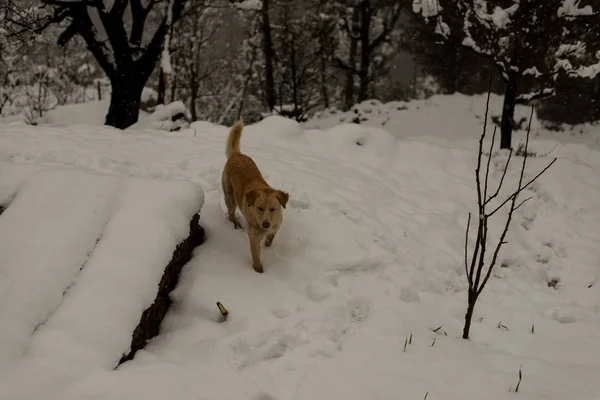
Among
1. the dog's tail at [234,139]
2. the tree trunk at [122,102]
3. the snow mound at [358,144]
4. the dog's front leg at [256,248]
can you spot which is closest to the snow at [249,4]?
the tree trunk at [122,102]

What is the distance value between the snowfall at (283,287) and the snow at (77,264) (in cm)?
1

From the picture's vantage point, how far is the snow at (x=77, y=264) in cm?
292

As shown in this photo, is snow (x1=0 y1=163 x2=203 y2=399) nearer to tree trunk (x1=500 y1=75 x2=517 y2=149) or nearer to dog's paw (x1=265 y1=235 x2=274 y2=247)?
dog's paw (x1=265 y1=235 x2=274 y2=247)

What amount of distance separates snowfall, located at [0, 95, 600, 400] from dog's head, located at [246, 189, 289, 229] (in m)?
0.60

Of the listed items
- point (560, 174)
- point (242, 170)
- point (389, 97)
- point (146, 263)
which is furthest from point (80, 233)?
point (389, 97)

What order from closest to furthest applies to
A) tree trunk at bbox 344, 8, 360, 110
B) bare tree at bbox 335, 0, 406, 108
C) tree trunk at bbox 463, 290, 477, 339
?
1. tree trunk at bbox 463, 290, 477, 339
2. bare tree at bbox 335, 0, 406, 108
3. tree trunk at bbox 344, 8, 360, 110

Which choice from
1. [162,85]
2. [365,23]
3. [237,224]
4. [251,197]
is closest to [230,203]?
[237,224]

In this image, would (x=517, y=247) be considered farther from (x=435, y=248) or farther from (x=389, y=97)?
(x=389, y=97)

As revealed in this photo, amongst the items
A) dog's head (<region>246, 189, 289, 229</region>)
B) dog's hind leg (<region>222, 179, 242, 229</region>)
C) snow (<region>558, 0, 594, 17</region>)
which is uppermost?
snow (<region>558, 0, 594, 17</region>)

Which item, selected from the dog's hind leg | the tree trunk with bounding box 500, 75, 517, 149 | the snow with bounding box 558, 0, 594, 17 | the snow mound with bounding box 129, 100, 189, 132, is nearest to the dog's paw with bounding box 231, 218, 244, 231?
the dog's hind leg

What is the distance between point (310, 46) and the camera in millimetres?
19859

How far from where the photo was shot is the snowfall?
3078 mm

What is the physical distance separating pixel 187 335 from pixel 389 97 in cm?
3084

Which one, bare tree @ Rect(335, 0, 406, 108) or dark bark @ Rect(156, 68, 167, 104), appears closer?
dark bark @ Rect(156, 68, 167, 104)
